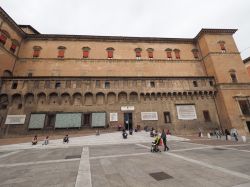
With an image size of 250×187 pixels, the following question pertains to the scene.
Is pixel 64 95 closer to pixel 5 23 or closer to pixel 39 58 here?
pixel 39 58

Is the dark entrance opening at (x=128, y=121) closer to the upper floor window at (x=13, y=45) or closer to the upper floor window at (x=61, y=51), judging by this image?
the upper floor window at (x=61, y=51)

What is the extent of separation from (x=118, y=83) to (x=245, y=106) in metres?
23.1

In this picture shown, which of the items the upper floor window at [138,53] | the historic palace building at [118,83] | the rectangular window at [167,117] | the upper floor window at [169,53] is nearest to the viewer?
the historic palace building at [118,83]

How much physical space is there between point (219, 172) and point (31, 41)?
34920 millimetres

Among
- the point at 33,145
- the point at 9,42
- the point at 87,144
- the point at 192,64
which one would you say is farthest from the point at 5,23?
the point at 192,64

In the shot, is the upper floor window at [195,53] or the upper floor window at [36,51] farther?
the upper floor window at [195,53]

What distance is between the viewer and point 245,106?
23.9 metres

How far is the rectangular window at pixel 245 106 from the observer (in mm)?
23656

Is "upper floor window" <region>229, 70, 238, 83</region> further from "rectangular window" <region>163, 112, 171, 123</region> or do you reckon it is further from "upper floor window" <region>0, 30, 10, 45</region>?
"upper floor window" <region>0, 30, 10, 45</region>

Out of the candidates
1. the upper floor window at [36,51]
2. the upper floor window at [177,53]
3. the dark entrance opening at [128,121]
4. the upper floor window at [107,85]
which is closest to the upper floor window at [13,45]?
the upper floor window at [36,51]

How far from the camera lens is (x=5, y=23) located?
2333 centimetres

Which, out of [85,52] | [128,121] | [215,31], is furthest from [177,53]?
[85,52]

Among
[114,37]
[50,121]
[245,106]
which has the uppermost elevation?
[114,37]

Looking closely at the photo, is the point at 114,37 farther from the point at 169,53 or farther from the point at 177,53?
the point at 177,53
